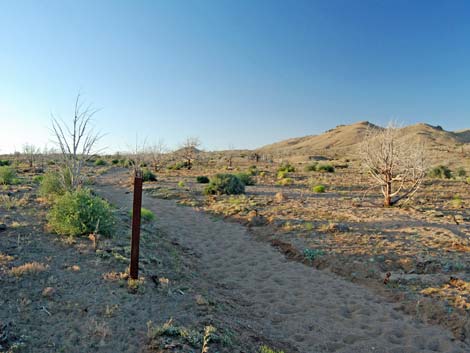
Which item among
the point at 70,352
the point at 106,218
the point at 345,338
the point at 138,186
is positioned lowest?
the point at 345,338

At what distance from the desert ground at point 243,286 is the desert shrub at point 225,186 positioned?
727 centimetres

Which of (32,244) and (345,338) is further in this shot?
(32,244)

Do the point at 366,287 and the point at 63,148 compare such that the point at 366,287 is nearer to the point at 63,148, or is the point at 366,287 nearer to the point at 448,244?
the point at 448,244

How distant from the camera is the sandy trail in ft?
18.6

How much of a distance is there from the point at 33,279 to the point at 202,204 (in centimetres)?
1269

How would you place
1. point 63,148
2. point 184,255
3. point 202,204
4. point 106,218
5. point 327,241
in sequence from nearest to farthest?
point 106,218 → point 184,255 → point 327,241 → point 63,148 → point 202,204

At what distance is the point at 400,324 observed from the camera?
6.23 metres

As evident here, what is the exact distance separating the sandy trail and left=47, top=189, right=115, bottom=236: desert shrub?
121 inches

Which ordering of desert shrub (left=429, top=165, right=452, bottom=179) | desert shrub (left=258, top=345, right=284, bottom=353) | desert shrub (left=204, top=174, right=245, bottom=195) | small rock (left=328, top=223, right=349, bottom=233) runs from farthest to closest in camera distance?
desert shrub (left=429, top=165, right=452, bottom=179) < desert shrub (left=204, top=174, right=245, bottom=195) < small rock (left=328, top=223, right=349, bottom=233) < desert shrub (left=258, top=345, right=284, bottom=353)

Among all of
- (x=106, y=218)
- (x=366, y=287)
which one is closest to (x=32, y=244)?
(x=106, y=218)

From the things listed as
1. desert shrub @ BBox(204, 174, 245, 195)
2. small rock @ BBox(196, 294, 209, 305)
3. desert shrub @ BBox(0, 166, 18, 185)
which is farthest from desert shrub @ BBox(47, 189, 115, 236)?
desert shrub @ BBox(0, 166, 18, 185)

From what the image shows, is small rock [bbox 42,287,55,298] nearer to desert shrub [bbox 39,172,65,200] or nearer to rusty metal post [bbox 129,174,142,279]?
rusty metal post [bbox 129,174,142,279]

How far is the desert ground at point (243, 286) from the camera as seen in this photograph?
4.63 meters

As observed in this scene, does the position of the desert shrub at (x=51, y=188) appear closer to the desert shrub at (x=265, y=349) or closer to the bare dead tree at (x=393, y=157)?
the desert shrub at (x=265, y=349)
